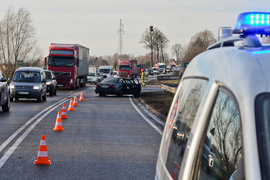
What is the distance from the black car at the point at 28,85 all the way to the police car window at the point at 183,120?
25.0 meters

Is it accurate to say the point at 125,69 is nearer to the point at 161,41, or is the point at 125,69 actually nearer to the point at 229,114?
the point at 161,41

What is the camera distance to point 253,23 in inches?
109

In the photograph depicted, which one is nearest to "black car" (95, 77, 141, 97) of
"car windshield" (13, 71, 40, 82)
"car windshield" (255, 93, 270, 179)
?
"car windshield" (13, 71, 40, 82)

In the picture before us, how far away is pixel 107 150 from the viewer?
1122 cm

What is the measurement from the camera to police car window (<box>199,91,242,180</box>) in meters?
2.37

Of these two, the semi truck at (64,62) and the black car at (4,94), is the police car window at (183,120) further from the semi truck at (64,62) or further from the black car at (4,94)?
the semi truck at (64,62)

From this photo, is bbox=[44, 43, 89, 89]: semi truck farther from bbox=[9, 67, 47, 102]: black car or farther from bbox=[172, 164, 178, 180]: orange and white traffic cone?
bbox=[172, 164, 178, 180]: orange and white traffic cone

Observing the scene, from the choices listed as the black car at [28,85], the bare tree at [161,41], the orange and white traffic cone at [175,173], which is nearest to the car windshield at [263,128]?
Result: the orange and white traffic cone at [175,173]

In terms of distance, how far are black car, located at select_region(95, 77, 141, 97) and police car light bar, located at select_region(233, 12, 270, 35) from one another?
33.7 meters

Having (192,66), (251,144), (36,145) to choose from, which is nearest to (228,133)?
(251,144)

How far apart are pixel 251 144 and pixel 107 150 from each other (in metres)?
9.34

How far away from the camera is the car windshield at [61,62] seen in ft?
146

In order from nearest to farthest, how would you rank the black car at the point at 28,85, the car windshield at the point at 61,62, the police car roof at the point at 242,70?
the police car roof at the point at 242,70 → the black car at the point at 28,85 → the car windshield at the point at 61,62

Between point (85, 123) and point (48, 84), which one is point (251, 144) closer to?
point (85, 123)
